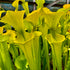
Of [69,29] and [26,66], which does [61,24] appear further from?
[26,66]

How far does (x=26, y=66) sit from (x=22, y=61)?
1 centimetres

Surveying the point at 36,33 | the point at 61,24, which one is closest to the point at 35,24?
the point at 36,33

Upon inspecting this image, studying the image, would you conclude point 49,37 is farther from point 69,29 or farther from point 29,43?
point 69,29

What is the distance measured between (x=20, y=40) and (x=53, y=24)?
49 millimetres

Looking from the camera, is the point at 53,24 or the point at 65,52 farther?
the point at 65,52

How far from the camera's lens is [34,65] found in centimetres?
21

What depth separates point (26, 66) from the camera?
0.22 m

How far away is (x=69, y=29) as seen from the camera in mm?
305

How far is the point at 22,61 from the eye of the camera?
24 centimetres

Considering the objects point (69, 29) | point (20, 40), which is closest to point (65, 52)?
point (69, 29)

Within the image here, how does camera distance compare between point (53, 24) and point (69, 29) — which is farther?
point (69, 29)

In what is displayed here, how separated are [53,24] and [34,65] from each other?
0.08 metres

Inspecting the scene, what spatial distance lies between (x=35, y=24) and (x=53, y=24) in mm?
29

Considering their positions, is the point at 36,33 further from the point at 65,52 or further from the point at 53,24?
the point at 65,52
